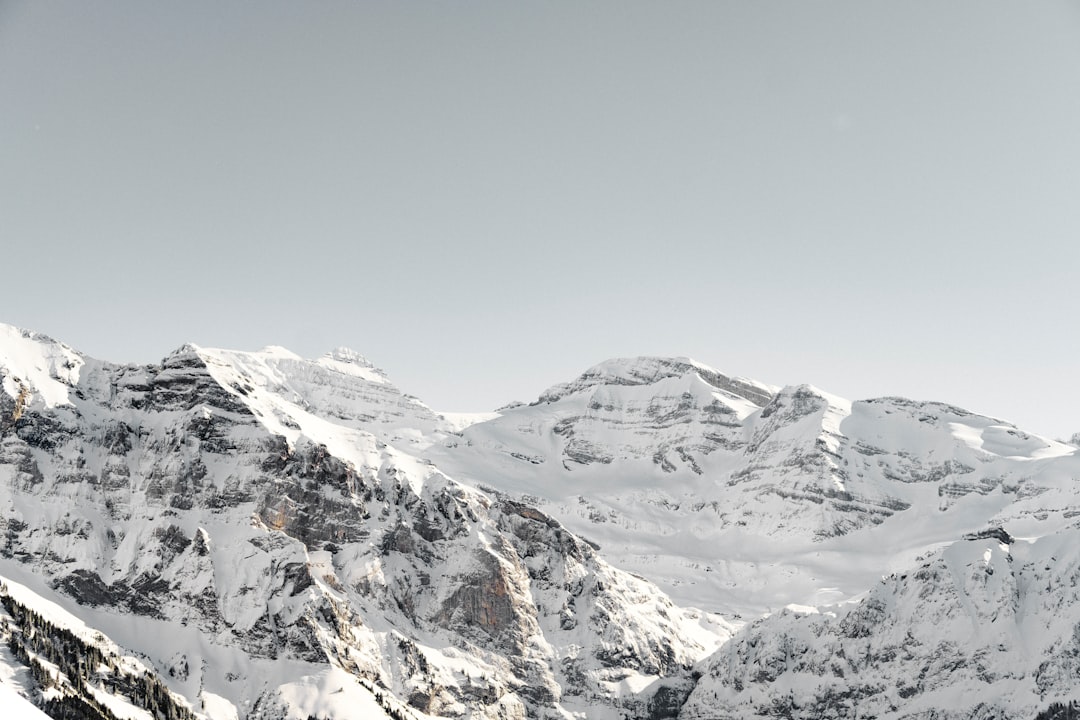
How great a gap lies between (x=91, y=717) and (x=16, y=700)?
664 feet

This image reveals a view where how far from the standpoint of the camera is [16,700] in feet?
74.5

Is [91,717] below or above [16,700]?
below

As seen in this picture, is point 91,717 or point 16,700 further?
point 91,717

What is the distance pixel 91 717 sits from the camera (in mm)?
198750
